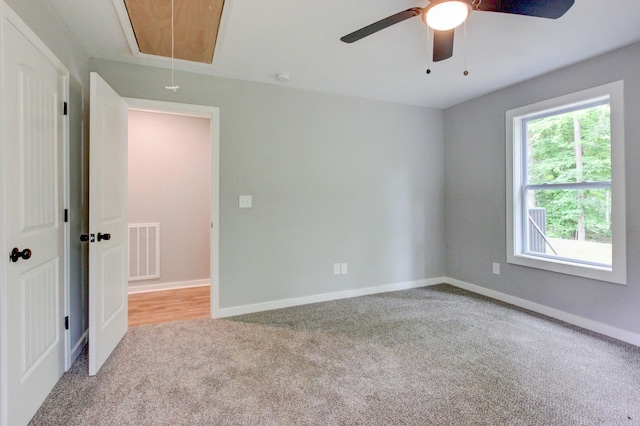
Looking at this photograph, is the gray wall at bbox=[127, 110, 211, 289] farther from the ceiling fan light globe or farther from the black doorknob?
the ceiling fan light globe

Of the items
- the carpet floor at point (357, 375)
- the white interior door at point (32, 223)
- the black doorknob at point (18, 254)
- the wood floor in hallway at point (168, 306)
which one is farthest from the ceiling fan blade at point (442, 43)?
the wood floor in hallway at point (168, 306)

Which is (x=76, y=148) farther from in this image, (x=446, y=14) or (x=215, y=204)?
(x=446, y=14)

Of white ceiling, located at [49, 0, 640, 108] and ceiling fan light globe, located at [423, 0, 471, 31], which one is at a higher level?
white ceiling, located at [49, 0, 640, 108]

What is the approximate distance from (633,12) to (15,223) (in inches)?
152

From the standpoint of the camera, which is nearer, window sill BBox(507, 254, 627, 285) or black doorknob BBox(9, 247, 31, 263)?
black doorknob BBox(9, 247, 31, 263)

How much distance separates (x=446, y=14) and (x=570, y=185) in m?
2.36

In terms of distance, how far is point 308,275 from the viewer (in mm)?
3459

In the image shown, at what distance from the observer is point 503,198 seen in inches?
137

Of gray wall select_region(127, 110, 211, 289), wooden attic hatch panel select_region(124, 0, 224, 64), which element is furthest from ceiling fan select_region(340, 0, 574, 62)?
gray wall select_region(127, 110, 211, 289)

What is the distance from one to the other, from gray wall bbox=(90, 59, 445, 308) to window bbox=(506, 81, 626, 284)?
105 cm

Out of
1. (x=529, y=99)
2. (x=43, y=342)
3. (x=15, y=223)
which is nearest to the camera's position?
(x=15, y=223)

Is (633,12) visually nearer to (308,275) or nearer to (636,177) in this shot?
(636,177)

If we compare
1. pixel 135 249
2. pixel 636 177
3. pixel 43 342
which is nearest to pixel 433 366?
pixel 636 177

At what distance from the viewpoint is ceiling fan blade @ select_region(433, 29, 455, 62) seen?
1.84m
